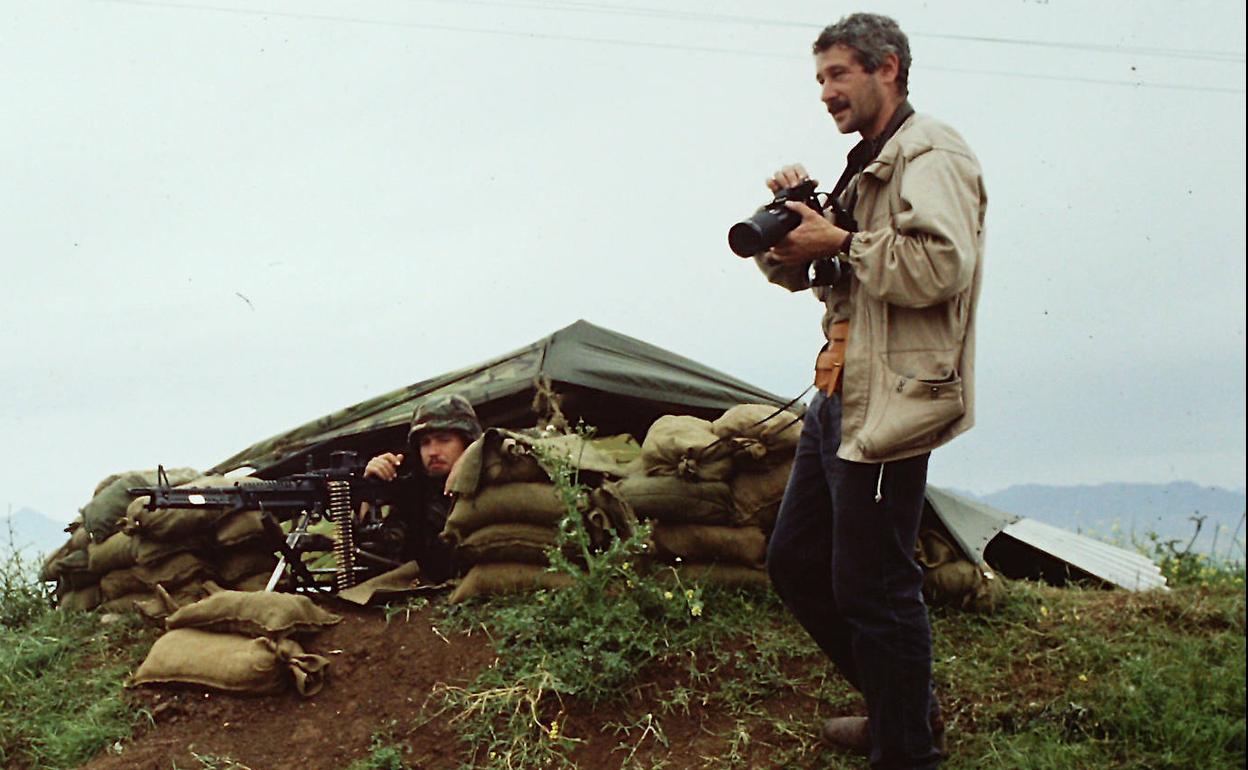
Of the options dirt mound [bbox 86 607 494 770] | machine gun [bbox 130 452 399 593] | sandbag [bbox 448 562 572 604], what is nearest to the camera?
dirt mound [bbox 86 607 494 770]

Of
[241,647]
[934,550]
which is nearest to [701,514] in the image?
[934,550]

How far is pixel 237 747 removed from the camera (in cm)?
388

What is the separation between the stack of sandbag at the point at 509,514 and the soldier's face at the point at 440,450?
0.77 metres

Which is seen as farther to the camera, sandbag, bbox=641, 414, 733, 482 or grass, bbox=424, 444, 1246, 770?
sandbag, bbox=641, 414, 733, 482

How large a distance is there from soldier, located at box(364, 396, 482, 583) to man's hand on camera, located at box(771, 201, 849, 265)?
111 inches

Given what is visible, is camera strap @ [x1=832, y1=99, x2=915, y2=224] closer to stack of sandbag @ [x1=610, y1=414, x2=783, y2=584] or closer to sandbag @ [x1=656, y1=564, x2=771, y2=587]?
stack of sandbag @ [x1=610, y1=414, x2=783, y2=584]

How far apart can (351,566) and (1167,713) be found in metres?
3.23

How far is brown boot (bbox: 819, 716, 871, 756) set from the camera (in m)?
3.38

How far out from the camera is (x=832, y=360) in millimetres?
2967

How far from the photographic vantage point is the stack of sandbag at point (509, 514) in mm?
4547

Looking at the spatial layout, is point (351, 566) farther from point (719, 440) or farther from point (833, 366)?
point (833, 366)

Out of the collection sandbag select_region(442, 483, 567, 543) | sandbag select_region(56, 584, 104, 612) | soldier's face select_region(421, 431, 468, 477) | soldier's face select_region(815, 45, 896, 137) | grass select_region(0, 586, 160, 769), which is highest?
soldier's face select_region(815, 45, 896, 137)

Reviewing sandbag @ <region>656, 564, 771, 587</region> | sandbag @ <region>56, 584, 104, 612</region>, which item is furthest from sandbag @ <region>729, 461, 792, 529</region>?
sandbag @ <region>56, 584, 104, 612</region>

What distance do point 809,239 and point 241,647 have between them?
2.65 m
